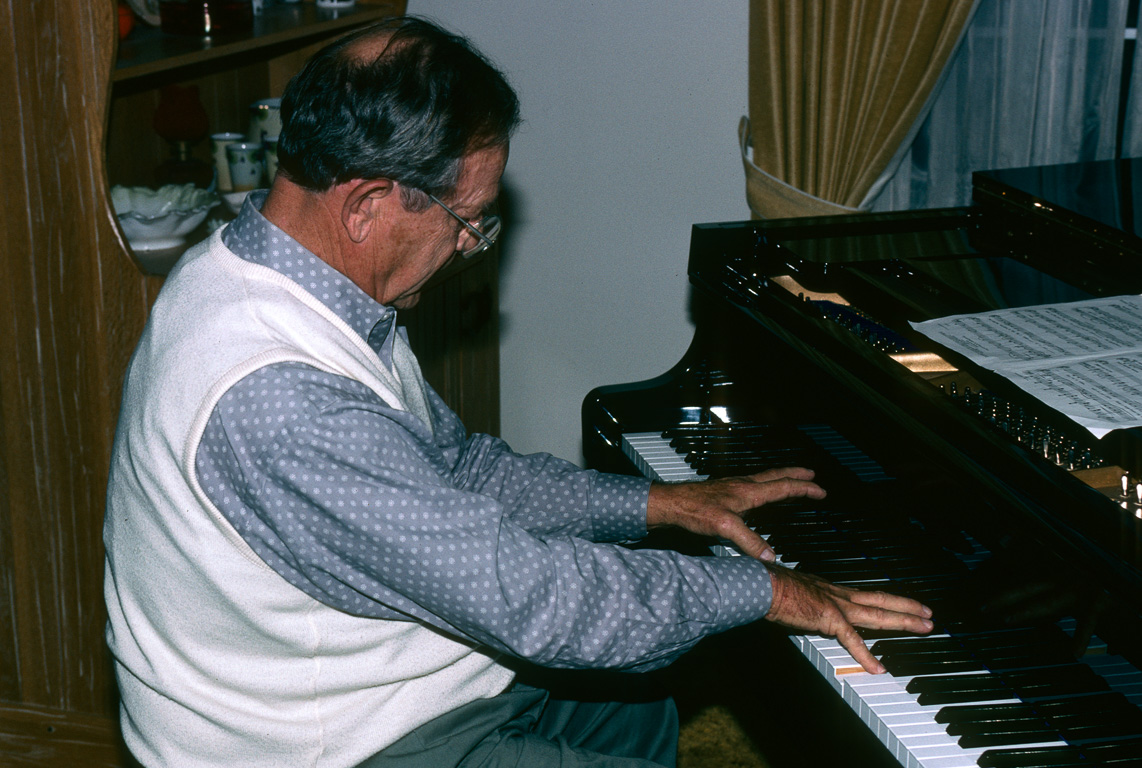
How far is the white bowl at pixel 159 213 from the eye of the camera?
2.11 metres

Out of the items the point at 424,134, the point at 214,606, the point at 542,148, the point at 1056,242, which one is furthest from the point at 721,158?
the point at 214,606

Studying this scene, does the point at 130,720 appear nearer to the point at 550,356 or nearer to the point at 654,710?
the point at 654,710

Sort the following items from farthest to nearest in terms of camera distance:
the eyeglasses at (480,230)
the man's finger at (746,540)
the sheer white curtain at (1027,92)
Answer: the sheer white curtain at (1027,92) → the man's finger at (746,540) → the eyeglasses at (480,230)

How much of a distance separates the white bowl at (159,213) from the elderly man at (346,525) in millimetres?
972

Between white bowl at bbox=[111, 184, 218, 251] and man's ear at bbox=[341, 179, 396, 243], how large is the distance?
3.54 feet

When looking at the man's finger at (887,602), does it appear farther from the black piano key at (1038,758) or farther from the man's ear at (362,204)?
the man's ear at (362,204)

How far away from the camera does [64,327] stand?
6.40 ft

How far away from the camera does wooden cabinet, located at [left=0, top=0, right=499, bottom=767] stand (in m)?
1.82

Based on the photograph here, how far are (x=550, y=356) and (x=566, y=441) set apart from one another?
0.81 ft

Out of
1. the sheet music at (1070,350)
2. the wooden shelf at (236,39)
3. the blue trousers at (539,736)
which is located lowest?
the blue trousers at (539,736)

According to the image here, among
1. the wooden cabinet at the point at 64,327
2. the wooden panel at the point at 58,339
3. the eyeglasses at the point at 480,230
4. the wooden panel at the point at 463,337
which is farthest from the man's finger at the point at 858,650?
the wooden panel at the point at 463,337

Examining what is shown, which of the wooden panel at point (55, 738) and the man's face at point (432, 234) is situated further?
the wooden panel at point (55, 738)

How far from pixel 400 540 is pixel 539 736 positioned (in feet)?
1.57

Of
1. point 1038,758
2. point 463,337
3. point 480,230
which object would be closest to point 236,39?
point 463,337
